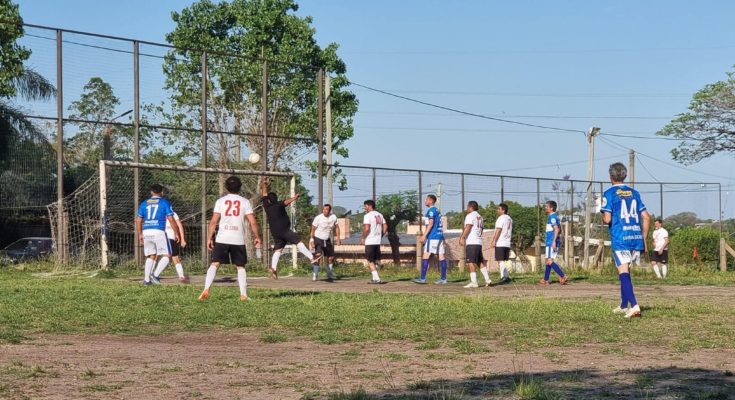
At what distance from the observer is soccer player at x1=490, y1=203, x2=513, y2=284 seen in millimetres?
20984

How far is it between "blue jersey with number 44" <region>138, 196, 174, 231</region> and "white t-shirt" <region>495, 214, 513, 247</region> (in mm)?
6858

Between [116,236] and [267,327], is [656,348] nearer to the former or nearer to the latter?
[267,327]

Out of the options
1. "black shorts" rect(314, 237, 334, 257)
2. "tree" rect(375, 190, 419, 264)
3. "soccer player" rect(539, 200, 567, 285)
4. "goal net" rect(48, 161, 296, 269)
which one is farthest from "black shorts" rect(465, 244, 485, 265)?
"tree" rect(375, 190, 419, 264)

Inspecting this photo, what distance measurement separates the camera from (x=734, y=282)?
71.3 ft

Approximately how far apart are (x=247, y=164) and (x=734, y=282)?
43.3 ft

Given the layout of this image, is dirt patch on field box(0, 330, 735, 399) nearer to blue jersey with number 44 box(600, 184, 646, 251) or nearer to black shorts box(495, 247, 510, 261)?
blue jersey with number 44 box(600, 184, 646, 251)

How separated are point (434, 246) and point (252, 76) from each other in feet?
38.3

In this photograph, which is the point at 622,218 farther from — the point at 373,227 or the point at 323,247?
the point at 323,247

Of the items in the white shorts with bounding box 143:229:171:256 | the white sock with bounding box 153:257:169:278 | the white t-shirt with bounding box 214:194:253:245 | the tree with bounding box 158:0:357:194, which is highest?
Result: the tree with bounding box 158:0:357:194

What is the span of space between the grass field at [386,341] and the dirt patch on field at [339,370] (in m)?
0.02

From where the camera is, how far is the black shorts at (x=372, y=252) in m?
21.4

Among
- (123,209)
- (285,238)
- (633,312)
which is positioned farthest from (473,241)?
(123,209)

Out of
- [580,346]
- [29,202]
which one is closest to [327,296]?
[580,346]

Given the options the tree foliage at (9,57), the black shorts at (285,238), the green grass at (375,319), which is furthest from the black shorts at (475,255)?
the tree foliage at (9,57)
